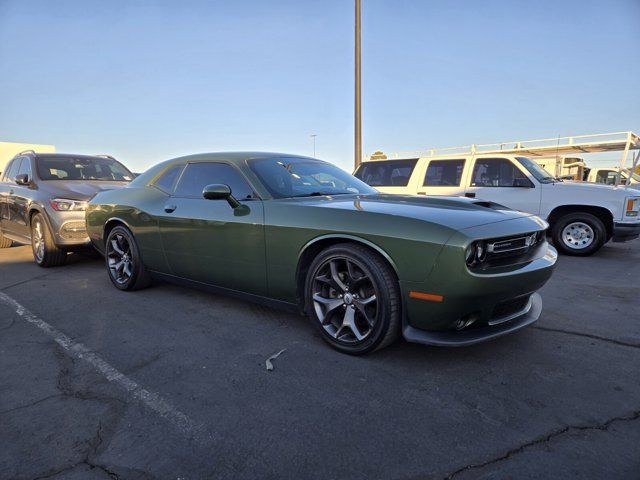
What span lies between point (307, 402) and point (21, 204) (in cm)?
621

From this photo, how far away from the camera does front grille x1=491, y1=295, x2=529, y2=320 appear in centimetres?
257

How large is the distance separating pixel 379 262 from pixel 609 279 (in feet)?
13.6

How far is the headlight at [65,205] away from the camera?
5559mm

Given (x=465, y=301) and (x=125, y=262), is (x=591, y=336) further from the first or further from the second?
(x=125, y=262)

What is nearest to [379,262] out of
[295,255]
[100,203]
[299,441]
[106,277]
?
[295,255]

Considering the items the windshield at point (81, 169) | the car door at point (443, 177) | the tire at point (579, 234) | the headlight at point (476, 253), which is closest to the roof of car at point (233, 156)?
the headlight at point (476, 253)

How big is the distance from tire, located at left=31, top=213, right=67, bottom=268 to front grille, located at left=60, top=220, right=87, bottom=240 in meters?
0.20

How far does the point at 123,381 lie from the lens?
249cm

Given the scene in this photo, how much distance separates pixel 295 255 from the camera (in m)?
2.98

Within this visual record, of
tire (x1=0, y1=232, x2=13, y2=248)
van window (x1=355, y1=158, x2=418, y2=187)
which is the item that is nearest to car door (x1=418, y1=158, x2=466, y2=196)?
van window (x1=355, y1=158, x2=418, y2=187)

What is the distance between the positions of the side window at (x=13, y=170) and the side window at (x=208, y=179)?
4746mm

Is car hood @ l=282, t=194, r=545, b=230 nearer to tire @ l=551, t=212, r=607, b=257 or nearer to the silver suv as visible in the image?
the silver suv

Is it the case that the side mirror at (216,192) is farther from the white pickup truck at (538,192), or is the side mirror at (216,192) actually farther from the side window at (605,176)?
the side window at (605,176)

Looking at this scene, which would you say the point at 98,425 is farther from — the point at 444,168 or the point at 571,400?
the point at 444,168
